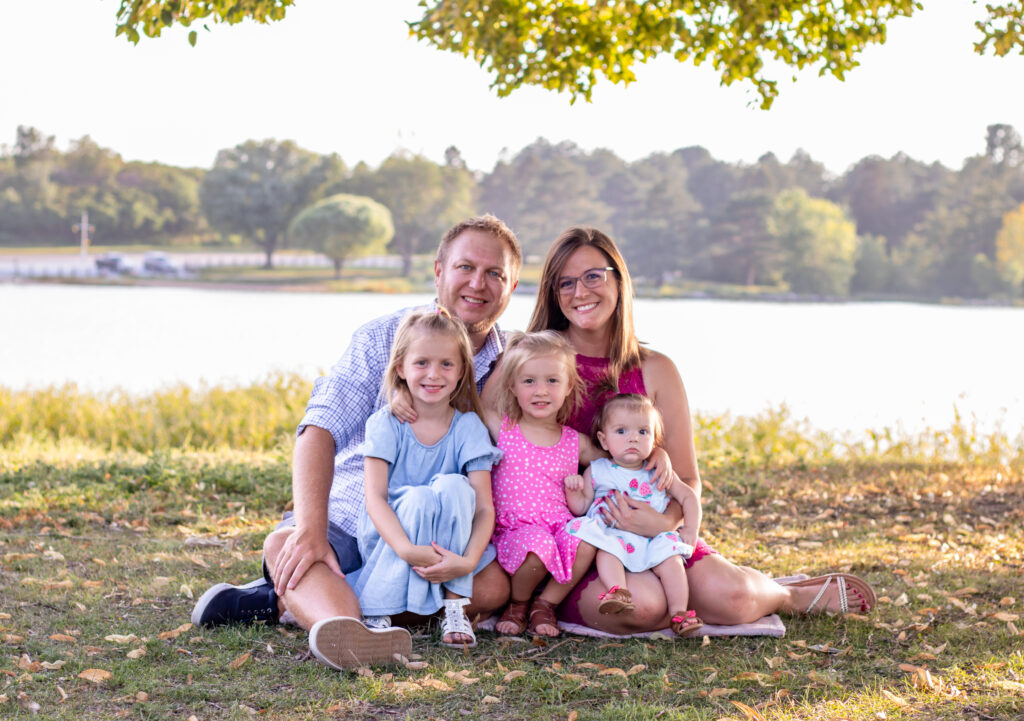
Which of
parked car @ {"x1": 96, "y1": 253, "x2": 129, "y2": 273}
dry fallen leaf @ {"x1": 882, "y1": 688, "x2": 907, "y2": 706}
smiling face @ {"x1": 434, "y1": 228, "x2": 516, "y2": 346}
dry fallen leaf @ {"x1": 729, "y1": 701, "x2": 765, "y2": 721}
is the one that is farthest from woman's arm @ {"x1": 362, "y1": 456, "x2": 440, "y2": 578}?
parked car @ {"x1": 96, "y1": 253, "x2": 129, "y2": 273}

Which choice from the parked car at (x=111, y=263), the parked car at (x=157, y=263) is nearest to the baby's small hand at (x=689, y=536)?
the parked car at (x=111, y=263)

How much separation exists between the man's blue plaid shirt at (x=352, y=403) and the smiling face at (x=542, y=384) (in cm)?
59

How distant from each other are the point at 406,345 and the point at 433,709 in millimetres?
1357

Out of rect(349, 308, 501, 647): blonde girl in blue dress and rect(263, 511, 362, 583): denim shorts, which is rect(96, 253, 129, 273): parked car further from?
rect(349, 308, 501, 647): blonde girl in blue dress

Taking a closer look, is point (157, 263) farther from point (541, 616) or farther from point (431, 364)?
point (541, 616)

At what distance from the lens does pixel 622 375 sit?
4.02 m

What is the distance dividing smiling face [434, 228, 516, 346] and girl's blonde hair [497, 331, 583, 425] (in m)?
0.29

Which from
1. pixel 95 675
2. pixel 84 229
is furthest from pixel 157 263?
pixel 95 675

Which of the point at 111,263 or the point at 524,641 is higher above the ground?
the point at 111,263

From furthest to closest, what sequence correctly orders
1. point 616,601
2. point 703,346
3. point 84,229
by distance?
1. point 84,229
2. point 703,346
3. point 616,601

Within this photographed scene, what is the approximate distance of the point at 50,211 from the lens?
144 ft

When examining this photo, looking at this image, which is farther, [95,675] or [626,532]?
[626,532]

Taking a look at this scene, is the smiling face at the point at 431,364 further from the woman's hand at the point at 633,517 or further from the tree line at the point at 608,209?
the tree line at the point at 608,209

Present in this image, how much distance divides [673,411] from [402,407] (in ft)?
3.81
